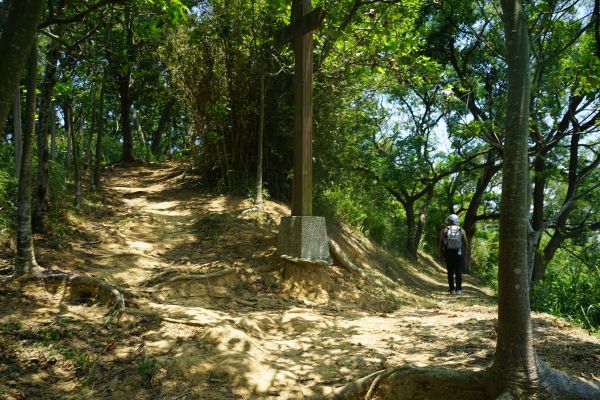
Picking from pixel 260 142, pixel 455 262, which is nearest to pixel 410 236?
pixel 455 262

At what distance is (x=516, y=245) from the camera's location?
3393 mm

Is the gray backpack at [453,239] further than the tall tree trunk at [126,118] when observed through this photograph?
No

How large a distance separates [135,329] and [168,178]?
31.7ft

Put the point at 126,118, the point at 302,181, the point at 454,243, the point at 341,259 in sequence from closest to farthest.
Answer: the point at 302,181 < the point at 341,259 < the point at 454,243 < the point at 126,118

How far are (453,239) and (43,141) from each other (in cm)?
820

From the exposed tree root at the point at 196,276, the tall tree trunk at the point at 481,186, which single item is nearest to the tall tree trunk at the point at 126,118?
the exposed tree root at the point at 196,276

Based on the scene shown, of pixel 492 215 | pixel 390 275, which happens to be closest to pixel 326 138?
pixel 390 275

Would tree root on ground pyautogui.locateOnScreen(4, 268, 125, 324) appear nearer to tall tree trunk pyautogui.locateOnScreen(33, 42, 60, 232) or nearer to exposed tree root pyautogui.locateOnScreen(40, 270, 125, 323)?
exposed tree root pyautogui.locateOnScreen(40, 270, 125, 323)

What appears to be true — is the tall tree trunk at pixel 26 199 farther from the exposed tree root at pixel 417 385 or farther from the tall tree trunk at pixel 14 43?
the exposed tree root at pixel 417 385

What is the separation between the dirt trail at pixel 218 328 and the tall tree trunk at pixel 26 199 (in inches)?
13.0

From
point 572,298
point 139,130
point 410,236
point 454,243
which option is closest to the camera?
point 572,298

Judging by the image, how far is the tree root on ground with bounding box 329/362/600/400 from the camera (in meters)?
3.42

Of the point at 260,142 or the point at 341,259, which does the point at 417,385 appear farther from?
the point at 260,142

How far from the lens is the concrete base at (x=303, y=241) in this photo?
7.73m
